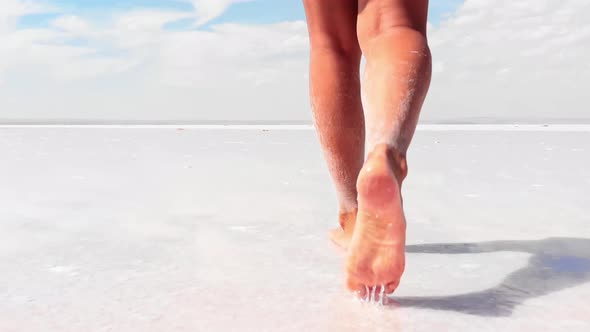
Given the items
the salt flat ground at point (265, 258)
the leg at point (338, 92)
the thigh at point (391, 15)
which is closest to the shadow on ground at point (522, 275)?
the salt flat ground at point (265, 258)

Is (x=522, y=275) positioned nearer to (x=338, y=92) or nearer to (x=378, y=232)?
(x=378, y=232)

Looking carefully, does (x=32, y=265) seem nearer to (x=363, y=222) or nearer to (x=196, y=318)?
(x=196, y=318)

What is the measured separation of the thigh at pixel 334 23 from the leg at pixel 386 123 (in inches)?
6.8

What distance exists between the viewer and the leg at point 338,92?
4.35ft

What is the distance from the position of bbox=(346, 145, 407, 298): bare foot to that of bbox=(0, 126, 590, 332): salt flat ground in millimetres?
55

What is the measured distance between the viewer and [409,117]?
3.37ft

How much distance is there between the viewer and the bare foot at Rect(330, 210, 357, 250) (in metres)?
1.36

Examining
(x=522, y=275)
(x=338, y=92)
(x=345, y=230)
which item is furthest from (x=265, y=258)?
(x=522, y=275)

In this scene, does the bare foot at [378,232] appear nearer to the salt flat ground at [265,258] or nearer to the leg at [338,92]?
the salt flat ground at [265,258]

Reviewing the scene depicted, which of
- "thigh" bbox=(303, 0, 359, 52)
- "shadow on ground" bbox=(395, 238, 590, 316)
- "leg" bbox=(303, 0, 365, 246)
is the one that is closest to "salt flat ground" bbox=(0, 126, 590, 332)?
"shadow on ground" bbox=(395, 238, 590, 316)

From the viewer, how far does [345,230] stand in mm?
1372

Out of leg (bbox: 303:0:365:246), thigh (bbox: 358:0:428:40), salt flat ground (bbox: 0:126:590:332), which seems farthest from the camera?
leg (bbox: 303:0:365:246)

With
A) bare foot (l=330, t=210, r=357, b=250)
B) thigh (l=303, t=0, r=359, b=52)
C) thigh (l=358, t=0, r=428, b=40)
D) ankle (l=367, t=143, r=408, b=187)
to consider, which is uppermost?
thigh (l=358, t=0, r=428, b=40)

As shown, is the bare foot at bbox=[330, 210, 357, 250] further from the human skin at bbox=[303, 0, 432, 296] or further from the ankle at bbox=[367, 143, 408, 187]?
the ankle at bbox=[367, 143, 408, 187]
